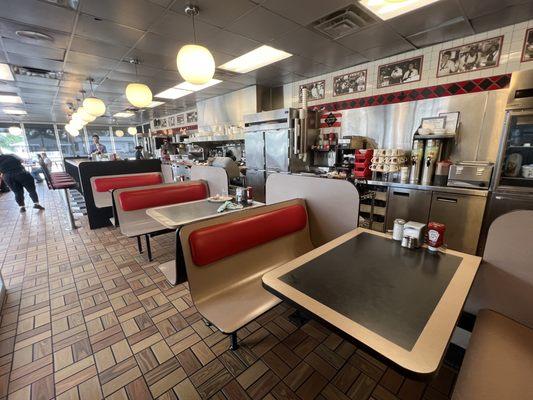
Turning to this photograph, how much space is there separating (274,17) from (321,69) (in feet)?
6.92

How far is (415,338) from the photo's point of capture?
0.83 meters

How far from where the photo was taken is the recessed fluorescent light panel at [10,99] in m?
6.46

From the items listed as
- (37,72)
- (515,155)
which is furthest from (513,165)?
(37,72)

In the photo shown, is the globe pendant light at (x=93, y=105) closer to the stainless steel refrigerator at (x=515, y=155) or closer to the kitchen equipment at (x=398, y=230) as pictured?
the kitchen equipment at (x=398, y=230)

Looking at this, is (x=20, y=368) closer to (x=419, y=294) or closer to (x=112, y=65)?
(x=419, y=294)

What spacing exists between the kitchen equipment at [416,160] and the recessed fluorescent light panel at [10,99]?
964cm

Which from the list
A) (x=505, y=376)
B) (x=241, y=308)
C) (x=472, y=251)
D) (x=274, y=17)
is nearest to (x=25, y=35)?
(x=274, y=17)

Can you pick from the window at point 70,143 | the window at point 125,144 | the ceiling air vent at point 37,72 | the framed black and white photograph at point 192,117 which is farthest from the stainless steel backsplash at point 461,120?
the window at point 70,143

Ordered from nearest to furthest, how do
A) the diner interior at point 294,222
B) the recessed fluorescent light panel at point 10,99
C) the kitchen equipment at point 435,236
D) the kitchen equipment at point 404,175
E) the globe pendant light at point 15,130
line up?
the diner interior at point 294,222 < the kitchen equipment at point 435,236 < the kitchen equipment at point 404,175 < the recessed fluorescent light panel at point 10,99 < the globe pendant light at point 15,130

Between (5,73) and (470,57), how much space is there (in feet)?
26.4

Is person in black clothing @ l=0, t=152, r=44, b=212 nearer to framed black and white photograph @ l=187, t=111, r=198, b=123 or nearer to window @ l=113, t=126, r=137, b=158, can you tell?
framed black and white photograph @ l=187, t=111, r=198, b=123

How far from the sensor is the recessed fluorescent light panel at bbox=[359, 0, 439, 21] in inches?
101

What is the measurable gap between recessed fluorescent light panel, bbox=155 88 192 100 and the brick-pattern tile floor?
210 inches

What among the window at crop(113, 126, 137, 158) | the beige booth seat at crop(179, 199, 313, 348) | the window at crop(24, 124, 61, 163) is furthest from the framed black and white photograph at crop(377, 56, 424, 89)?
the window at crop(24, 124, 61, 163)
